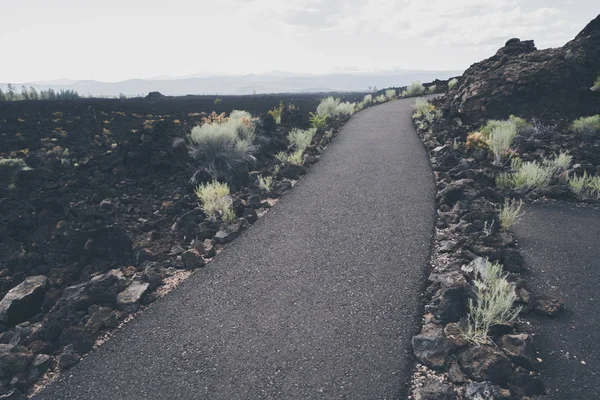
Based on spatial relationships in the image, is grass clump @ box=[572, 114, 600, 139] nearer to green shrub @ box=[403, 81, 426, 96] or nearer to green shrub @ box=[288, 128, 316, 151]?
green shrub @ box=[288, 128, 316, 151]

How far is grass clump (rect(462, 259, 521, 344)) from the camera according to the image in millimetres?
3482

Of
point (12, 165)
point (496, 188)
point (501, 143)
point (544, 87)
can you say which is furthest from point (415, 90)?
A: point (12, 165)

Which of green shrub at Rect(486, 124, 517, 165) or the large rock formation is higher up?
the large rock formation

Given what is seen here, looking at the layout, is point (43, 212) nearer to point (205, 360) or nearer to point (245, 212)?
point (245, 212)

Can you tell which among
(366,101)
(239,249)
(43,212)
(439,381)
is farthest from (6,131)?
(366,101)

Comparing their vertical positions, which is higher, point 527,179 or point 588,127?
point 588,127

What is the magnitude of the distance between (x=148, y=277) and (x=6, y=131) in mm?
14469

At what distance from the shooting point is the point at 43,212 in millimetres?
6672

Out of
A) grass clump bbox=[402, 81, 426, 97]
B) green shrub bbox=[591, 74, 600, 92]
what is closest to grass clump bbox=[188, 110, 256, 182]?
green shrub bbox=[591, 74, 600, 92]

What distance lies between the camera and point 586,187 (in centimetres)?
702

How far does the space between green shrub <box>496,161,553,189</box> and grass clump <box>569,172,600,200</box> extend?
0.48m

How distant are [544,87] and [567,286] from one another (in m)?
11.5

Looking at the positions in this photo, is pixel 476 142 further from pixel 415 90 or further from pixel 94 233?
pixel 415 90

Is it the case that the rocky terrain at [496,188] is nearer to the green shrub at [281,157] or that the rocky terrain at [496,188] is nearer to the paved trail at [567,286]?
the paved trail at [567,286]
